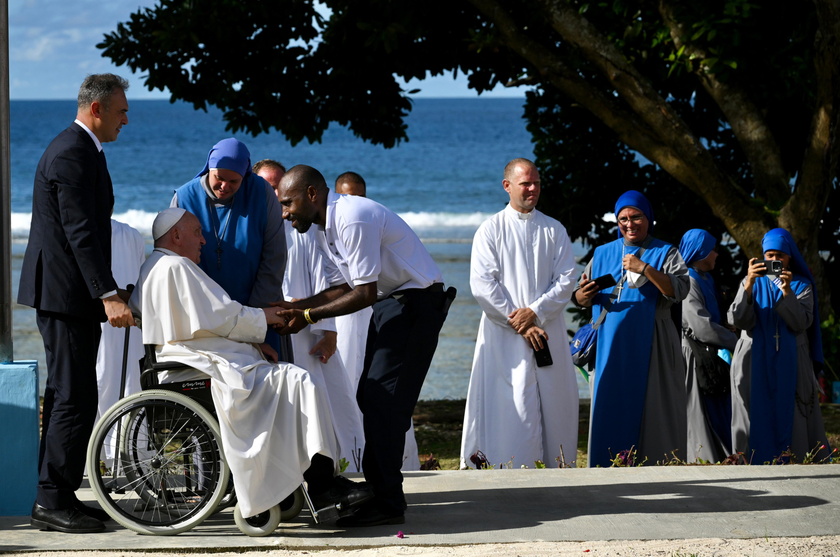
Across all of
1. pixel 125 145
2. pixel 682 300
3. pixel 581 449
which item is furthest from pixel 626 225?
pixel 125 145

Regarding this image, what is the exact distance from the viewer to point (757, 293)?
8117 mm

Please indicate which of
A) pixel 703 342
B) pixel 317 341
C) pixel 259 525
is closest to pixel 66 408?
pixel 259 525

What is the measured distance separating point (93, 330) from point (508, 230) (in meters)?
3.82

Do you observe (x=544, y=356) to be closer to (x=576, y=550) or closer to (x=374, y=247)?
(x=374, y=247)

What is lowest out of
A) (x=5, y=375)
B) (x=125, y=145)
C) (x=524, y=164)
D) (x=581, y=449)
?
(x=581, y=449)

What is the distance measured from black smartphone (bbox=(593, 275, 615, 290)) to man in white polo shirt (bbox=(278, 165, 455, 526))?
2496 millimetres

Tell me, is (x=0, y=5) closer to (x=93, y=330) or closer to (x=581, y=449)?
(x=93, y=330)

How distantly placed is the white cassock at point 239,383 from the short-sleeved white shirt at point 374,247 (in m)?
0.55

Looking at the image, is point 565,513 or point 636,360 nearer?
point 565,513

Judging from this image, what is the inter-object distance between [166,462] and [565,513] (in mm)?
1929

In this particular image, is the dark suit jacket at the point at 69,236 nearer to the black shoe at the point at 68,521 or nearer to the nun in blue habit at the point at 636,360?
the black shoe at the point at 68,521

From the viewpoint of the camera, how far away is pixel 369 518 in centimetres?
554

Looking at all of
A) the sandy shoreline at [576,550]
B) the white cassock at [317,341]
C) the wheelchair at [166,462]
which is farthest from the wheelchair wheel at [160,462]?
the white cassock at [317,341]

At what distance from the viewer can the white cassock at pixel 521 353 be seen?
27.8 feet
